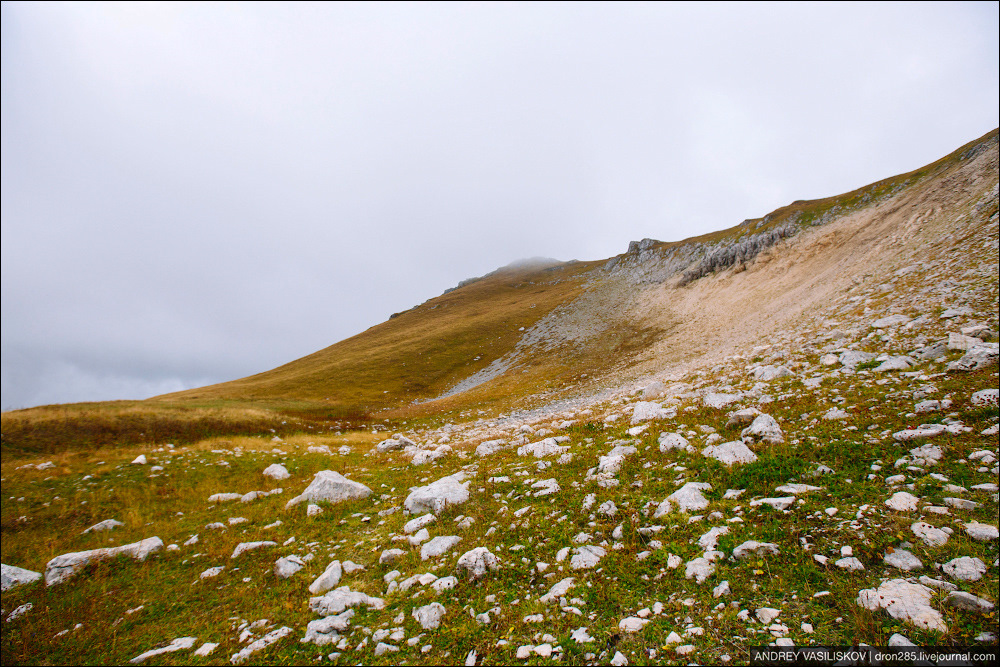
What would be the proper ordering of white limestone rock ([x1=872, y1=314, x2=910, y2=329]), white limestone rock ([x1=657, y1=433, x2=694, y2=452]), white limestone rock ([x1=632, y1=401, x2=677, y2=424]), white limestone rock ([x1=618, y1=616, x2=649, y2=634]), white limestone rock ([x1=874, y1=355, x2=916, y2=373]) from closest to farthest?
white limestone rock ([x1=618, y1=616, x2=649, y2=634]) < white limestone rock ([x1=657, y1=433, x2=694, y2=452]) < white limestone rock ([x1=874, y1=355, x2=916, y2=373]) < white limestone rock ([x1=632, y1=401, x2=677, y2=424]) < white limestone rock ([x1=872, y1=314, x2=910, y2=329])

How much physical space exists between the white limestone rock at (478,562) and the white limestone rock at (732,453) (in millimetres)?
6176

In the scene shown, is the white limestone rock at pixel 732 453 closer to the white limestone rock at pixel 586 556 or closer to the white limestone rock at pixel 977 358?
the white limestone rock at pixel 586 556

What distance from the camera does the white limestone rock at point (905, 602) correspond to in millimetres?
4336

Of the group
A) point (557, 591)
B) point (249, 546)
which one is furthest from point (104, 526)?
point (557, 591)

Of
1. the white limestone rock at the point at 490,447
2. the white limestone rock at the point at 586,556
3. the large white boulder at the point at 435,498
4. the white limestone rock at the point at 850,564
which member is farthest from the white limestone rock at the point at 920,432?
the white limestone rock at the point at 490,447

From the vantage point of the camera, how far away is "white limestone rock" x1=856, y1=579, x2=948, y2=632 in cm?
434

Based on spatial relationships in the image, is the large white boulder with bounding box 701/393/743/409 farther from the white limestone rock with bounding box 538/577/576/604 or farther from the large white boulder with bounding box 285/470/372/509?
the large white boulder with bounding box 285/470/372/509

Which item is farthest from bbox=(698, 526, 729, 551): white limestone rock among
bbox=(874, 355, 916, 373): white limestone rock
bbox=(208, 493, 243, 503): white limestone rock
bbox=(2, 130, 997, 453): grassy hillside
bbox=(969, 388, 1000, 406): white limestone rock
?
bbox=(2, 130, 997, 453): grassy hillside

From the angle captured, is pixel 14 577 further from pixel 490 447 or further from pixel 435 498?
pixel 490 447

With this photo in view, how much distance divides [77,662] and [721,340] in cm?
4350

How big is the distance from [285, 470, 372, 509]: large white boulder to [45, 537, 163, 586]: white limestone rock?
335 centimetres

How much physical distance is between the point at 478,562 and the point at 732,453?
22.5ft

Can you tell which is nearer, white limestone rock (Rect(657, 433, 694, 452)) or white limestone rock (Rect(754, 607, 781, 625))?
white limestone rock (Rect(754, 607, 781, 625))

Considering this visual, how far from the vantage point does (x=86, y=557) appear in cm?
976
